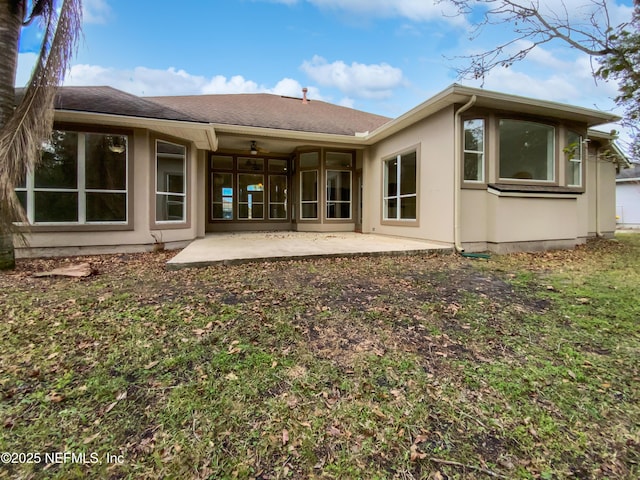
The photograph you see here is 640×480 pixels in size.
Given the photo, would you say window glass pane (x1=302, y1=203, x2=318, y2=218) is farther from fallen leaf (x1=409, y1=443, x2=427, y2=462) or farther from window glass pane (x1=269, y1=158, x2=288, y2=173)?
fallen leaf (x1=409, y1=443, x2=427, y2=462)

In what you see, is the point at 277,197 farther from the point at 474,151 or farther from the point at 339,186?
the point at 474,151

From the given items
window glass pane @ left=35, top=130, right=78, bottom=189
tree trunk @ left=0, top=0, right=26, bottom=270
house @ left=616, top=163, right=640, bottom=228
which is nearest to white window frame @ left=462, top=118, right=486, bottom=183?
tree trunk @ left=0, top=0, right=26, bottom=270

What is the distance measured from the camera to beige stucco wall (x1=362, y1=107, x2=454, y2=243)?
22.9ft

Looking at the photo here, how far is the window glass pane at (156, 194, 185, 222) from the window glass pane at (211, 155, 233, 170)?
4619 millimetres

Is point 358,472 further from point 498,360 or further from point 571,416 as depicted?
point 498,360

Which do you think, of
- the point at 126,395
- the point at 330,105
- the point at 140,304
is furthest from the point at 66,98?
the point at 330,105

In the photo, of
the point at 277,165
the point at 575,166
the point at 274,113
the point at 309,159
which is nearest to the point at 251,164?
the point at 277,165

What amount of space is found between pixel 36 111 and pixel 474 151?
8126mm

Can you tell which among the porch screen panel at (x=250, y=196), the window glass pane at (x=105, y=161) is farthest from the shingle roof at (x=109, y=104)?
the porch screen panel at (x=250, y=196)

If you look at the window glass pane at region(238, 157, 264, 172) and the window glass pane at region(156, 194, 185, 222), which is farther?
the window glass pane at region(238, 157, 264, 172)

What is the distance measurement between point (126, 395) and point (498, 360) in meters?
2.59

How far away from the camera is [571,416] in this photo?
175 centimetres

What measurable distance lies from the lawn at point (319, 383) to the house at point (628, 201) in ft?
69.2

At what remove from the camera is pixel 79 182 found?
6.62 meters
